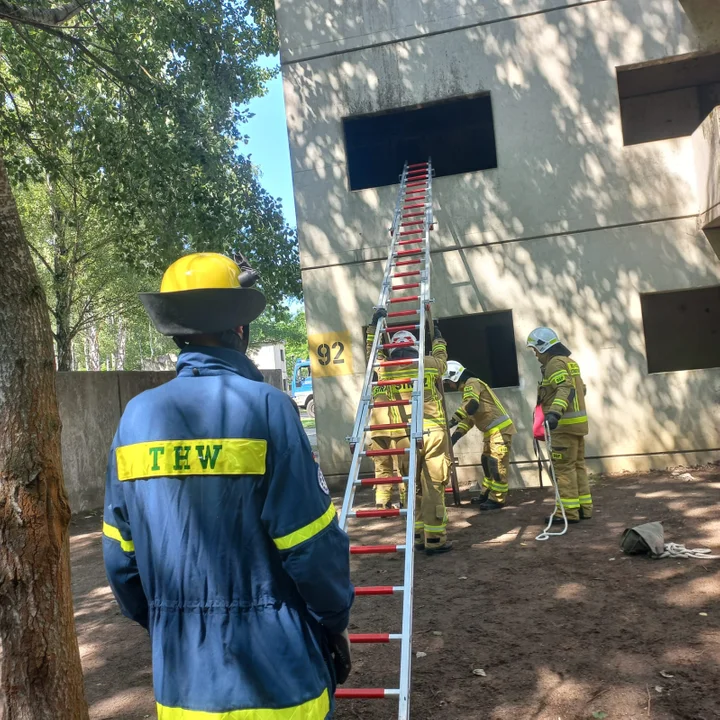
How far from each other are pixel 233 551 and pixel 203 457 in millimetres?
247

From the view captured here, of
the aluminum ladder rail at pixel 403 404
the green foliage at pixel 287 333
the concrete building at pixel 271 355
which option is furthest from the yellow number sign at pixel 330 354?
the concrete building at pixel 271 355

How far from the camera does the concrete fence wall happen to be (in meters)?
9.40

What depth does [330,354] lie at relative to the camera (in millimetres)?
9281

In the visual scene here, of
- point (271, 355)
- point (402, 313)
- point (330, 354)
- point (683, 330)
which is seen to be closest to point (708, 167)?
point (402, 313)

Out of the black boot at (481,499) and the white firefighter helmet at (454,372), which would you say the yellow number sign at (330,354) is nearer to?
the white firefighter helmet at (454,372)

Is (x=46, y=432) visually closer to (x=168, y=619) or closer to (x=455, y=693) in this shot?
(x=168, y=619)

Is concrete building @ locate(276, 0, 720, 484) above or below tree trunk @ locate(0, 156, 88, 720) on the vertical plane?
above

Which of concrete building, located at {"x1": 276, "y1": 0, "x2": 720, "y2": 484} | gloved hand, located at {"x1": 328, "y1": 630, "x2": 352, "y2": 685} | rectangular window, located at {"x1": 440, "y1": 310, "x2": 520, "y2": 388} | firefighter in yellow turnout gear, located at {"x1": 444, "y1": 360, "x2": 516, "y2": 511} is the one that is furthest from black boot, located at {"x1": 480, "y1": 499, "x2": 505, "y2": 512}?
gloved hand, located at {"x1": 328, "y1": 630, "x2": 352, "y2": 685}

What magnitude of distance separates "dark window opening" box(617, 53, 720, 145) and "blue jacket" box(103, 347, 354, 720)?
10.5m

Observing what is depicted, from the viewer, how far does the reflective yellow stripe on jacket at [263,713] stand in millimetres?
1589

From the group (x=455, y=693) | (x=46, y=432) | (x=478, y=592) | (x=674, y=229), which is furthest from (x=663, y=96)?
(x=46, y=432)

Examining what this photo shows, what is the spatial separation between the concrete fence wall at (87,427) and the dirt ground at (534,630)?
3.16m

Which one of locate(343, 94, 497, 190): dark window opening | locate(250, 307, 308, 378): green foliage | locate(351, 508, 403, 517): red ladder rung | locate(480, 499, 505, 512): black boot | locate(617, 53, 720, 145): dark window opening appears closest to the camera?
locate(351, 508, 403, 517): red ladder rung

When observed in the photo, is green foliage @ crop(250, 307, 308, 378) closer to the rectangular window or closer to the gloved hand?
the rectangular window
